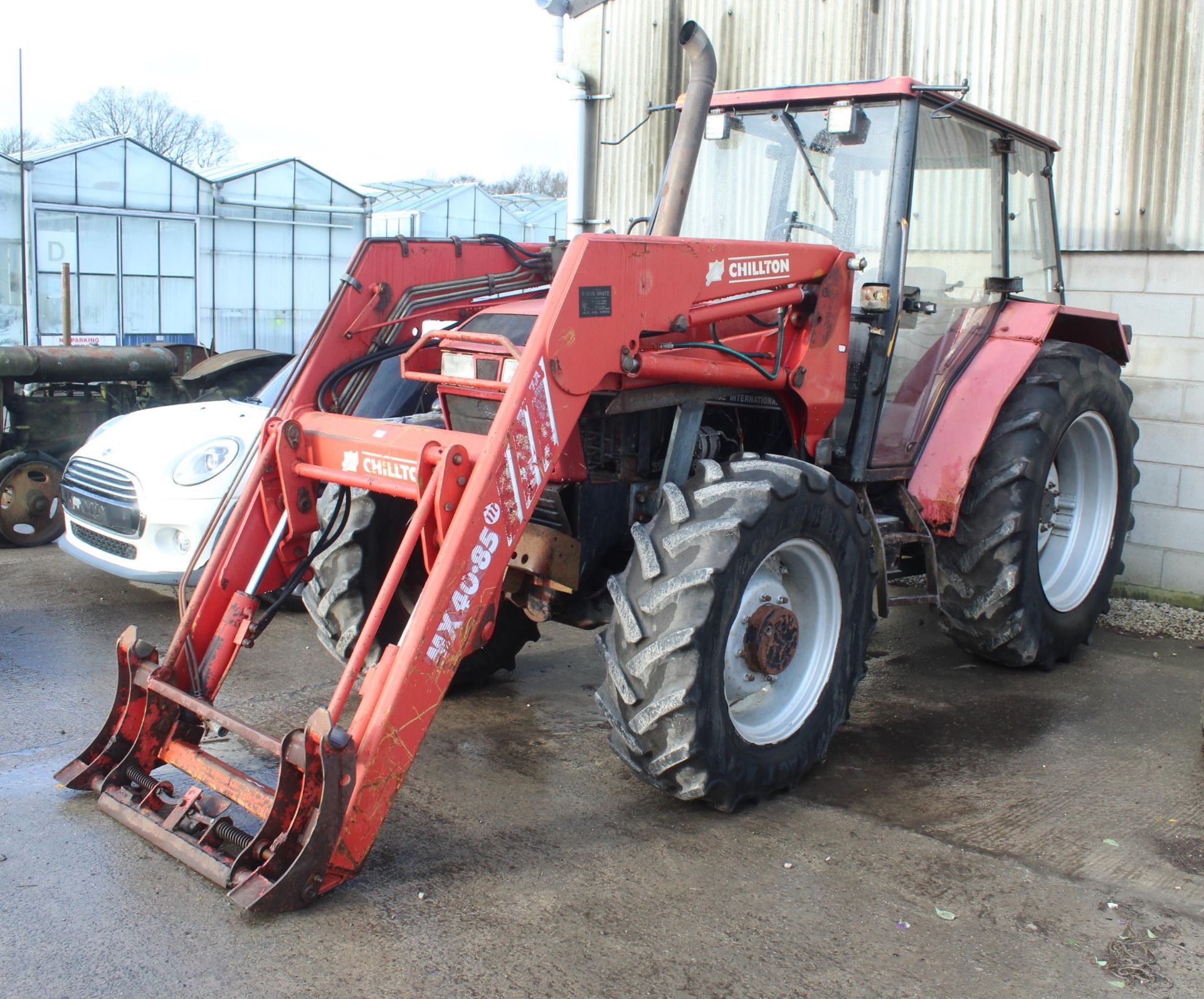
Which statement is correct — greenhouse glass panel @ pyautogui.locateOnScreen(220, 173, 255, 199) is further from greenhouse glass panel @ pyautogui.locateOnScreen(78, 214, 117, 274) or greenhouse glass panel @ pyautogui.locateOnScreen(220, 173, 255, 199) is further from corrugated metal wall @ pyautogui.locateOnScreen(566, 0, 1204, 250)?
corrugated metal wall @ pyautogui.locateOnScreen(566, 0, 1204, 250)

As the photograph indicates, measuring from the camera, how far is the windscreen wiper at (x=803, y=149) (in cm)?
506

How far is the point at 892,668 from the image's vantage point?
5758 millimetres

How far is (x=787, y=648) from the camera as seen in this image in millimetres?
4160

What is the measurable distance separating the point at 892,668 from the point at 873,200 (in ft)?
7.24

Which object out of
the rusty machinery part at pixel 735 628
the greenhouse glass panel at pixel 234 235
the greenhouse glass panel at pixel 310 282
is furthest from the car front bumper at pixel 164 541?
the greenhouse glass panel at pixel 310 282

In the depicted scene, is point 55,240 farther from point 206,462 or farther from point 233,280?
point 206,462

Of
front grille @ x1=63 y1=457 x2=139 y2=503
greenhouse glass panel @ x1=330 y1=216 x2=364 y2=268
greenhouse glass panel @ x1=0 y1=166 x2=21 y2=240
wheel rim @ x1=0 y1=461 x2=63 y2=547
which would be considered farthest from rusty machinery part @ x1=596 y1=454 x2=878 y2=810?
greenhouse glass panel @ x1=330 y1=216 x2=364 y2=268

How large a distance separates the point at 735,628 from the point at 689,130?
185cm

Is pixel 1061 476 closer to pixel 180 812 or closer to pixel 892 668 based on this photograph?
pixel 892 668

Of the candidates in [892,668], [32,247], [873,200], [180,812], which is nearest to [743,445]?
[873,200]

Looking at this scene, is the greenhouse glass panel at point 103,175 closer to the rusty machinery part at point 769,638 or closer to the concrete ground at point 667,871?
the concrete ground at point 667,871

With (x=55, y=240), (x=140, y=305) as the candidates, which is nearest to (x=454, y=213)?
(x=140, y=305)

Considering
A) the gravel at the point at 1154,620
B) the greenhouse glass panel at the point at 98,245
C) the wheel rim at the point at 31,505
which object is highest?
the greenhouse glass panel at the point at 98,245

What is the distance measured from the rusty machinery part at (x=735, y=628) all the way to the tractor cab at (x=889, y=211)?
79cm
